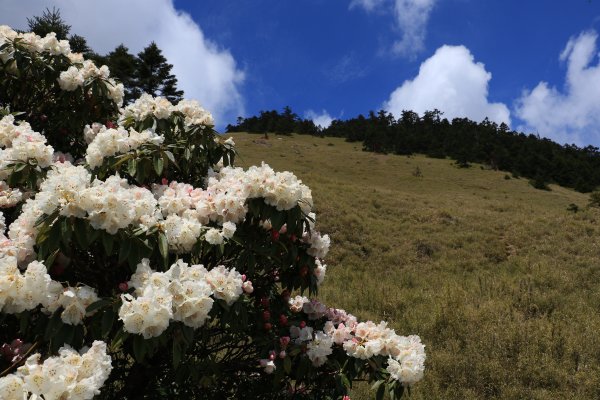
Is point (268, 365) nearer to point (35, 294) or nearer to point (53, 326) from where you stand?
point (53, 326)

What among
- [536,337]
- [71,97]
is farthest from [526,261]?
[71,97]

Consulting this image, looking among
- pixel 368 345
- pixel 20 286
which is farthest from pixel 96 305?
pixel 368 345

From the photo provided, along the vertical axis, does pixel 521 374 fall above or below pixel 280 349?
below

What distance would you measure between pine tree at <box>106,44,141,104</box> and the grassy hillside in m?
24.5

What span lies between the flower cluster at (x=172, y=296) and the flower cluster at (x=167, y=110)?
61.2 inches

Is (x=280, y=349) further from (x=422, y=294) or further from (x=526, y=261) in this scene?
(x=526, y=261)

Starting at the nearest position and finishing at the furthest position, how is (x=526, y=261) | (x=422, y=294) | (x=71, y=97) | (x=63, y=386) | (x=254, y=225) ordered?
(x=63, y=386), (x=254, y=225), (x=71, y=97), (x=422, y=294), (x=526, y=261)

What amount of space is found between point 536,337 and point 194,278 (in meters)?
5.95

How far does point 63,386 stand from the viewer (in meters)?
1.69

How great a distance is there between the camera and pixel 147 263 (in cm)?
223

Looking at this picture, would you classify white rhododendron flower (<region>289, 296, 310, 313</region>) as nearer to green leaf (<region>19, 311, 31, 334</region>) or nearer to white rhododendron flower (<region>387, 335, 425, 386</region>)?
white rhododendron flower (<region>387, 335, 425, 386</region>)

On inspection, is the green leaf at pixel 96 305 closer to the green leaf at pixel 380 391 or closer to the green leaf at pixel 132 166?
the green leaf at pixel 132 166

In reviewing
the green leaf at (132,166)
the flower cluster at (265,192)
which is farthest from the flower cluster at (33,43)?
the flower cluster at (265,192)

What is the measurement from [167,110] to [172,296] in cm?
198
